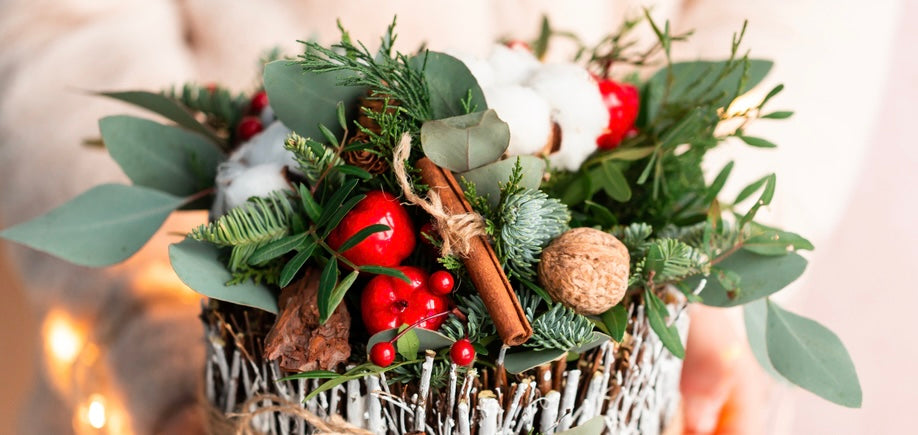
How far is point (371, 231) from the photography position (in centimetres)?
35

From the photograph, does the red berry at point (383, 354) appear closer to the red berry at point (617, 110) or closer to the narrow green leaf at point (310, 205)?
the narrow green leaf at point (310, 205)

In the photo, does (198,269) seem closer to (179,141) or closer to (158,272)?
(179,141)

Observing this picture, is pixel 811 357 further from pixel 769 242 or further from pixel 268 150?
pixel 268 150

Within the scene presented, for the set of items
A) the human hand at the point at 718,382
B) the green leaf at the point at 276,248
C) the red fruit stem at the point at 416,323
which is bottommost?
the human hand at the point at 718,382

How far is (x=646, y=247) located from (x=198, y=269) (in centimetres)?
25

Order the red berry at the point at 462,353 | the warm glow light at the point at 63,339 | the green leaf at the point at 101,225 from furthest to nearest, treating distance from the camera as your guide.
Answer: the warm glow light at the point at 63,339
the green leaf at the point at 101,225
the red berry at the point at 462,353

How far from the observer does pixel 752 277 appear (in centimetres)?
43

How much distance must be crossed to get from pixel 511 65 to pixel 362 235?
0.56ft

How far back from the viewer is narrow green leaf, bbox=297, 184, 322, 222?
38 cm

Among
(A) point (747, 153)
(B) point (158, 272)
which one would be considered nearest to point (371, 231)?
(B) point (158, 272)

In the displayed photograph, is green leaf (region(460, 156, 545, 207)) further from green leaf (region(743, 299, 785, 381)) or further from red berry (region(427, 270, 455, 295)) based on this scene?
green leaf (region(743, 299, 785, 381))

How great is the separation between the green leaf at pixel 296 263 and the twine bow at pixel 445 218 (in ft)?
0.19

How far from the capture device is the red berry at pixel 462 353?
344 mm

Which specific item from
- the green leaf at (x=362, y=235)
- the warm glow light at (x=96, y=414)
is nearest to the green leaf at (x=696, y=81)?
the green leaf at (x=362, y=235)
